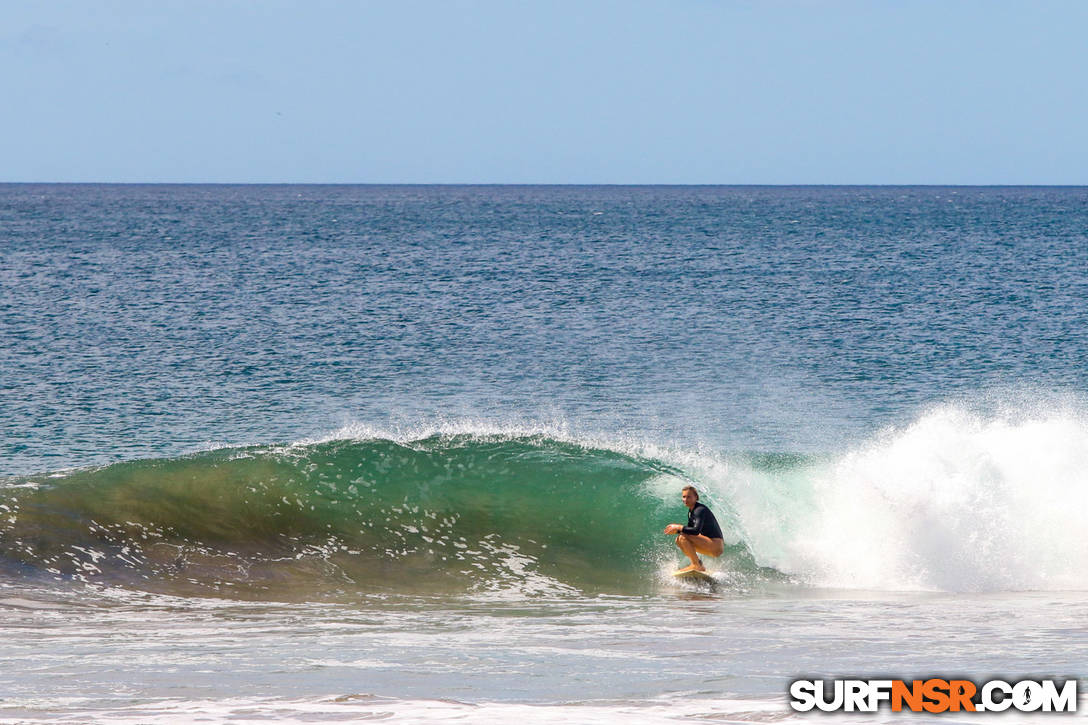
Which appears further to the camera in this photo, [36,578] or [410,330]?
[410,330]

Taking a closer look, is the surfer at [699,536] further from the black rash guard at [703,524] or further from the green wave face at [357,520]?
the green wave face at [357,520]

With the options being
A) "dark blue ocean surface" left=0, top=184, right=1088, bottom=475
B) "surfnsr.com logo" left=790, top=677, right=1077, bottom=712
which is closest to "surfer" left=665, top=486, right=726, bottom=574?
"surfnsr.com logo" left=790, top=677, right=1077, bottom=712

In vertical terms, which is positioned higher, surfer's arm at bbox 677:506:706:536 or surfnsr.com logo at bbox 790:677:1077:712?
surfnsr.com logo at bbox 790:677:1077:712

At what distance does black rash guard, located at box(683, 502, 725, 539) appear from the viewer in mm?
16094

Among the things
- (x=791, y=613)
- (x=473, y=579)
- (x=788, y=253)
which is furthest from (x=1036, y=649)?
(x=788, y=253)

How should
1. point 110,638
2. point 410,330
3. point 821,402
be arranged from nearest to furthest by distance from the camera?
point 110,638, point 821,402, point 410,330

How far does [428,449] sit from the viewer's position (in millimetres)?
21750

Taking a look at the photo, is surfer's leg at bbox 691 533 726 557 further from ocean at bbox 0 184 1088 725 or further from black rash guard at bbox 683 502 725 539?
ocean at bbox 0 184 1088 725

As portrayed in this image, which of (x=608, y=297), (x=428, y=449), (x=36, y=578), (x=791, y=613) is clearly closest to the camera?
(x=791, y=613)

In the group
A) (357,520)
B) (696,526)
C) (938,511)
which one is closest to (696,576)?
(696,526)

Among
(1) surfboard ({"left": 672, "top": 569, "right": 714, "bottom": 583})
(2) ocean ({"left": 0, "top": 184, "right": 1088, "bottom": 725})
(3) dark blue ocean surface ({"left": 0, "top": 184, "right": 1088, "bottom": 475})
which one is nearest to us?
(2) ocean ({"left": 0, "top": 184, "right": 1088, "bottom": 725})

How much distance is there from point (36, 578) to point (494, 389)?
17.5 meters

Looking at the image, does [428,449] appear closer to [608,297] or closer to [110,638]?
[110,638]

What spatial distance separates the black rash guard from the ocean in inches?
27.9
